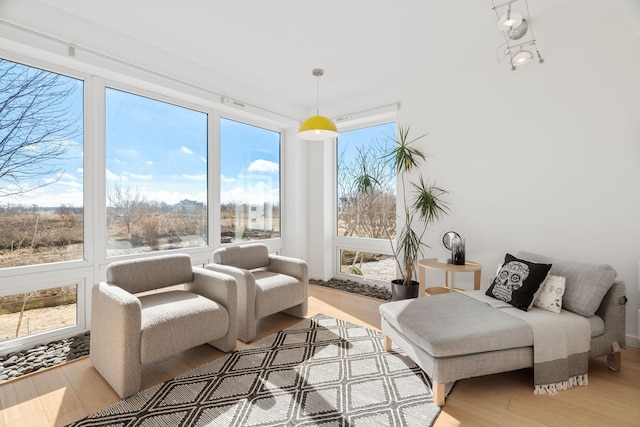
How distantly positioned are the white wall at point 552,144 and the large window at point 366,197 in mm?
795

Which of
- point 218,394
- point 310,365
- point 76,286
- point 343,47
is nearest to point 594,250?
point 310,365

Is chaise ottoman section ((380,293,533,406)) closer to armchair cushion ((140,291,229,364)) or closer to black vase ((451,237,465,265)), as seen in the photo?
black vase ((451,237,465,265))

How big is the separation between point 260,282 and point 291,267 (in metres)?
0.46

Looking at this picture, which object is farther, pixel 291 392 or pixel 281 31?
pixel 281 31

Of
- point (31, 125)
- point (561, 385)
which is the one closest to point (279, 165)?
point (31, 125)

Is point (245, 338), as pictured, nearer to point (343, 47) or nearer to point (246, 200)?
point (246, 200)

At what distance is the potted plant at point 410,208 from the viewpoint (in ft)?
11.9

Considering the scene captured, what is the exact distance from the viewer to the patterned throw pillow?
7.41 feet

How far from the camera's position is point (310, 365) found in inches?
92.8

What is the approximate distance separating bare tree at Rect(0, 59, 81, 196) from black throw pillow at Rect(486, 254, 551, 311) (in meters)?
3.98

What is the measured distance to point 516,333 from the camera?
6.54 feet

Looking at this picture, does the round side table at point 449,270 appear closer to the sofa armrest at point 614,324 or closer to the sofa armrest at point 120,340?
the sofa armrest at point 614,324

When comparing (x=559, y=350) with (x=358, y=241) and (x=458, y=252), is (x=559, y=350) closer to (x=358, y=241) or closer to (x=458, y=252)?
(x=458, y=252)

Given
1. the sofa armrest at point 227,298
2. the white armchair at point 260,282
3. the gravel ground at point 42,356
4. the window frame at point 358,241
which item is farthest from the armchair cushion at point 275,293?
the window frame at point 358,241
